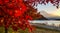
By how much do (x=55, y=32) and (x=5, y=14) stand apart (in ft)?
35.6

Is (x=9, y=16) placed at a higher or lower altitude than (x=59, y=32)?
higher

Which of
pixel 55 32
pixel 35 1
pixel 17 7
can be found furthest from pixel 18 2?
pixel 55 32

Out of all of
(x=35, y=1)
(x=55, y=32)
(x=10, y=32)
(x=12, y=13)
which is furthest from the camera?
(x=55, y=32)

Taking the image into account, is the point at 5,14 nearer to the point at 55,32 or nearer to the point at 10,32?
the point at 10,32

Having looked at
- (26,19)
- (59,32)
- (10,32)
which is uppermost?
(26,19)

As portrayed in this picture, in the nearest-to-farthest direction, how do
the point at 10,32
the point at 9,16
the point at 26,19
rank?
the point at 9,16 → the point at 26,19 → the point at 10,32

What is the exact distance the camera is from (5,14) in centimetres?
666

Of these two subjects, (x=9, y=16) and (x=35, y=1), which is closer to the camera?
(x=9, y=16)

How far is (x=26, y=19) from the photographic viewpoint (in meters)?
7.20

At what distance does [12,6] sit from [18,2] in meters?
0.22

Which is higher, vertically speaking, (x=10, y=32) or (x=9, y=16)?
(x=9, y=16)

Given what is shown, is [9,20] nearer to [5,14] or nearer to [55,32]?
[5,14]

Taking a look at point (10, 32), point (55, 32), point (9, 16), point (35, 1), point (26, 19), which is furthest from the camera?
point (55, 32)

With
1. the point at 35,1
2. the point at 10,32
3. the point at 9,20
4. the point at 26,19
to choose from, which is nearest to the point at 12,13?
the point at 9,20
